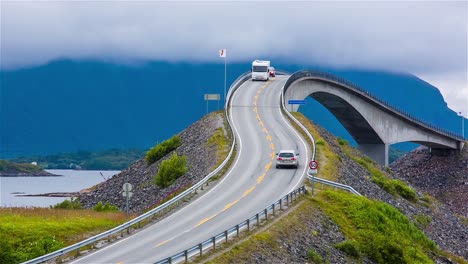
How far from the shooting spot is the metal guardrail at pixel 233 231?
30534 millimetres

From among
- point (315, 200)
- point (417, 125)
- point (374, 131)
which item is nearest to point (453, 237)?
point (315, 200)

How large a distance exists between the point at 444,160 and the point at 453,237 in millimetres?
67300

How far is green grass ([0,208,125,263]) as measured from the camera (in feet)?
112

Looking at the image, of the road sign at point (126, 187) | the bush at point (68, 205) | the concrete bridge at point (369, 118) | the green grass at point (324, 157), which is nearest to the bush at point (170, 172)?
the bush at point (68, 205)

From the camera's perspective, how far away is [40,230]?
3659cm

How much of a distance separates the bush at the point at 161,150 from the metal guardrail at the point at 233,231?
26.4 m

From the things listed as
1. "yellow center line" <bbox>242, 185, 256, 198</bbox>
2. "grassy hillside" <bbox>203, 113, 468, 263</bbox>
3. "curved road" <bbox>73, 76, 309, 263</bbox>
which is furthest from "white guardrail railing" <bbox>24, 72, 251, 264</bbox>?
"grassy hillside" <bbox>203, 113, 468, 263</bbox>

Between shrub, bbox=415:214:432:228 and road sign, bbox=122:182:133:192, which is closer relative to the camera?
road sign, bbox=122:182:133:192

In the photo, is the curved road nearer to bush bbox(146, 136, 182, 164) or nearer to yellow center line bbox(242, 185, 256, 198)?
yellow center line bbox(242, 185, 256, 198)

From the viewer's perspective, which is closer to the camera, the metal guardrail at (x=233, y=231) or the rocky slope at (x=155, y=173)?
the metal guardrail at (x=233, y=231)

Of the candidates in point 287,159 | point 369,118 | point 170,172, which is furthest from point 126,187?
point 369,118

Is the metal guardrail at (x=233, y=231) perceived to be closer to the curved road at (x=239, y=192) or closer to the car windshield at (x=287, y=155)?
the curved road at (x=239, y=192)

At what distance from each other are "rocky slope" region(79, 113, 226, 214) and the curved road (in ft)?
7.58

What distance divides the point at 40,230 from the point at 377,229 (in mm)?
Answer: 19419
